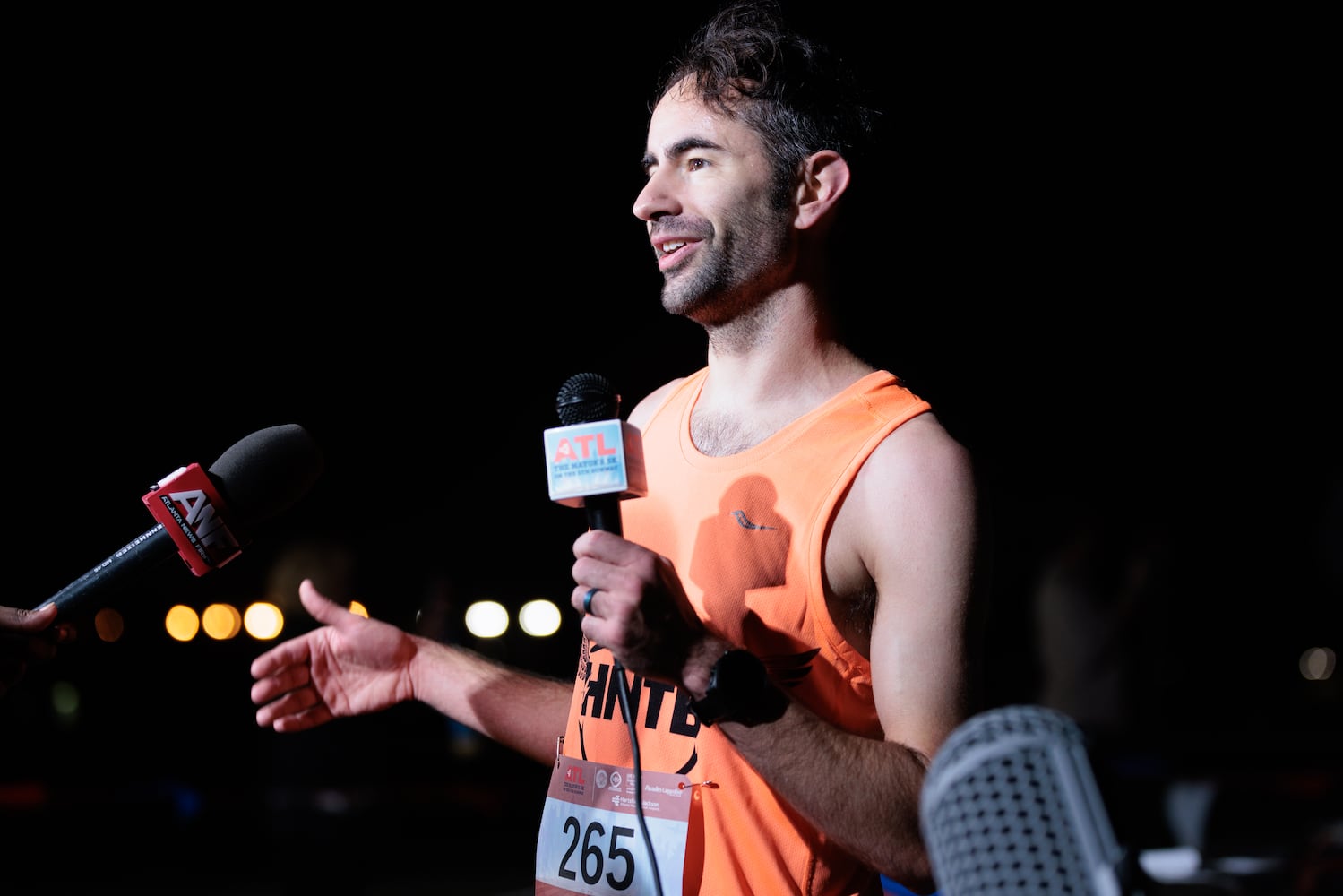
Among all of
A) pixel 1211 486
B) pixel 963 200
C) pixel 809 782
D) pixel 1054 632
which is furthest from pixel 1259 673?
pixel 809 782

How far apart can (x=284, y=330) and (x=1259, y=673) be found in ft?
40.0

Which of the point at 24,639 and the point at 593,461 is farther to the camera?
the point at 24,639

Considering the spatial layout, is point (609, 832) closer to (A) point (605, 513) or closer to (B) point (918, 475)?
(A) point (605, 513)

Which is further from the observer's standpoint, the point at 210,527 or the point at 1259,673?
the point at 1259,673

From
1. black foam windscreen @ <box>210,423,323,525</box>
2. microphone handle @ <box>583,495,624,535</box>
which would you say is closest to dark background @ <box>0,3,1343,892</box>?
black foam windscreen @ <box>210,423,323,525</box>

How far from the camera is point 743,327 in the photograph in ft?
6.66

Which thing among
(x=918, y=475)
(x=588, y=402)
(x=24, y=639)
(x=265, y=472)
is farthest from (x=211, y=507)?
(x=918, y=475)

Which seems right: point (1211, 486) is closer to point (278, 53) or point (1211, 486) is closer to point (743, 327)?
point (278, 53)

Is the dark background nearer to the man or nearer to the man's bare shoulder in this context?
the man

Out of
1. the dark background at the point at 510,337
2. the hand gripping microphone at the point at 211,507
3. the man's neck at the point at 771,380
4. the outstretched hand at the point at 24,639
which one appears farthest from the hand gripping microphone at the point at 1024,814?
the dark background at the point at 510,337

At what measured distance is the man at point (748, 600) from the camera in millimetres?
1473

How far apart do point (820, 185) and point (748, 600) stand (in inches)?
34.4

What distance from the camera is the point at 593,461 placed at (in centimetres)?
142

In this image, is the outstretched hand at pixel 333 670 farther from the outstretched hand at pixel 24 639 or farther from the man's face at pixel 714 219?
the man's face at pixel 714 219
